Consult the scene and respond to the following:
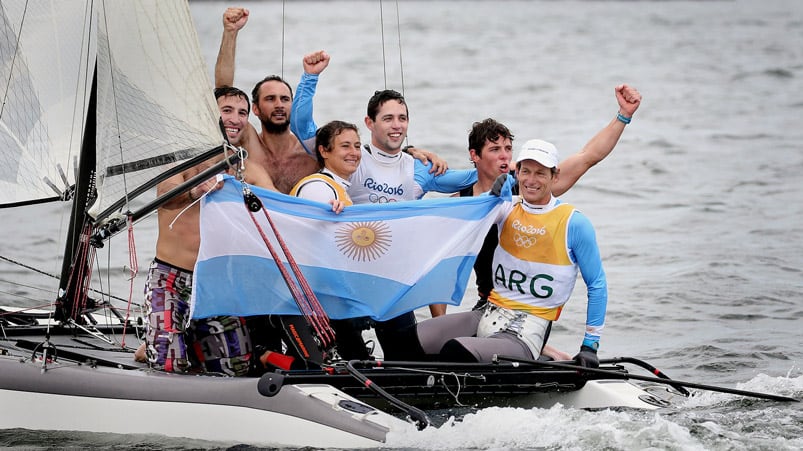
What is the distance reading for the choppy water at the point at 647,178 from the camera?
21.9ft

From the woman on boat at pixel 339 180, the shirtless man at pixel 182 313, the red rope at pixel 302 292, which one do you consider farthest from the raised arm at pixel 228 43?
the red rope at pixel 302 292

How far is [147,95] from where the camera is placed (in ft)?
22.5

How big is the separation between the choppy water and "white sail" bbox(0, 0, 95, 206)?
192 centimetres

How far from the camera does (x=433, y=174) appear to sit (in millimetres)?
7664

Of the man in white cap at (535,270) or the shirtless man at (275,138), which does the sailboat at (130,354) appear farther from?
the man in white cap at (535,270)

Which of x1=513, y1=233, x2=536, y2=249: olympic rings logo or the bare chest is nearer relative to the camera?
x1=513, y1=233, x2=536, y2=249: olympic rings logo

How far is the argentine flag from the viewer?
6672 mm

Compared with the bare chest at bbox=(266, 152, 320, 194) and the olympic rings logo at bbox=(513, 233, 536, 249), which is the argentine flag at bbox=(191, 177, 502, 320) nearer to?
the olympic rings logo at bbox=(513, 233, 536, 249)

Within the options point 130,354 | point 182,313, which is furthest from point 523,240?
point 130,354

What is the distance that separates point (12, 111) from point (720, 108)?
21.2m

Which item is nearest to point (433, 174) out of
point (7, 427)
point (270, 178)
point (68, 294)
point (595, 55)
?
point (270, 178)

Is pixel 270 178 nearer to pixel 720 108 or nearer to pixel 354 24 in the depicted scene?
pixel 720 108

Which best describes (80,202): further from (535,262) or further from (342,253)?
(535,262)

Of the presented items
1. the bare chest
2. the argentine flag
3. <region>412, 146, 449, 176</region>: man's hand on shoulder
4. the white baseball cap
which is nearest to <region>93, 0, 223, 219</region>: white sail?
the argentine flag
